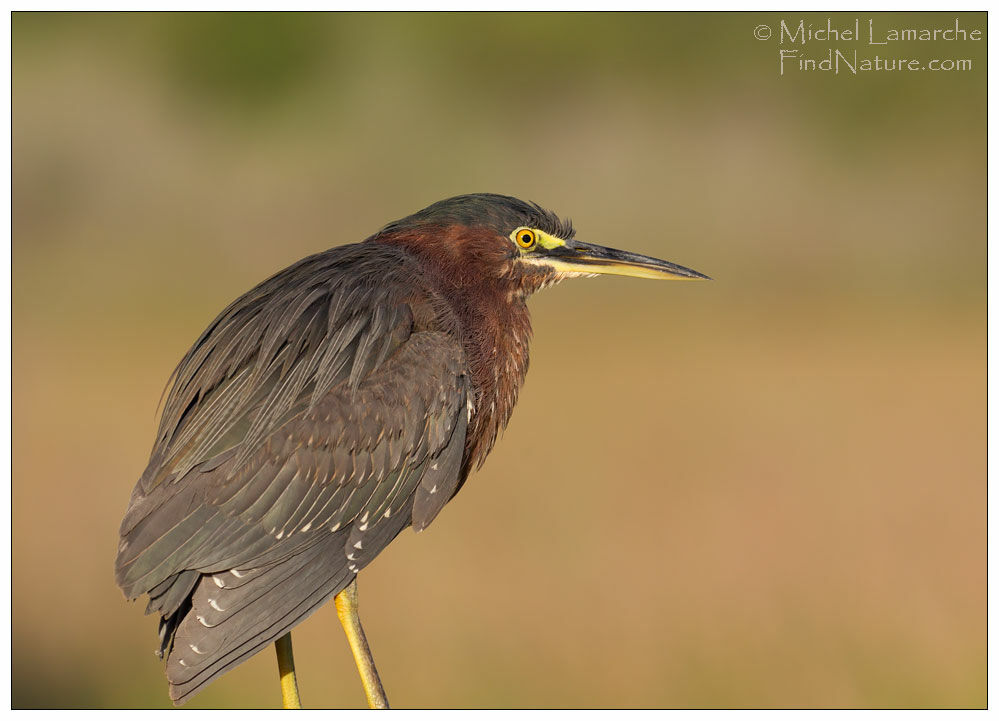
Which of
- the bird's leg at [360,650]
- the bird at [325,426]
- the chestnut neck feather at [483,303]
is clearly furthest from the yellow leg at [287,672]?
the chestnut neck feather at [483,303]

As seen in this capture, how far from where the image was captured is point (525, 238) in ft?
7.96

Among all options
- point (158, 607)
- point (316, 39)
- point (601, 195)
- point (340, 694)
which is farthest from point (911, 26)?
point (158, 607)

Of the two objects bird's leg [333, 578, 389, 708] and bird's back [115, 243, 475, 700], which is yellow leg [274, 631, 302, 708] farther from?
bird's back [115, 243, 475, 700]

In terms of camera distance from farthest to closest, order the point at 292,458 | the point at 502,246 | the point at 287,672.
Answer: the point at 502,246, the point at 287,672, the point at 292,458

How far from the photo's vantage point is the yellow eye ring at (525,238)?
242cm

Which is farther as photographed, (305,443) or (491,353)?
(491,353)

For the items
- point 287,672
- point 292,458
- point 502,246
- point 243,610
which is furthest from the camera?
point 502,246

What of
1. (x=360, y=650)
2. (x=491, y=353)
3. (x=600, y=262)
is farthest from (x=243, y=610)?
(x=600, y=262)

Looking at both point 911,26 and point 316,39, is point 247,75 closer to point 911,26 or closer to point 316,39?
point 316,39

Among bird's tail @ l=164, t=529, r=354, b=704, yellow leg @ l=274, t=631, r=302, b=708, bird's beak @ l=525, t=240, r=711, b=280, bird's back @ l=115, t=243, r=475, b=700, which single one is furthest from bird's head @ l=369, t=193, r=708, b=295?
yellow leg @ l=274, t=631, r=302, b=708

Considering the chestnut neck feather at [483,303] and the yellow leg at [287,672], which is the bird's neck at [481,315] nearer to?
the chestnut neck feather at [483,303]

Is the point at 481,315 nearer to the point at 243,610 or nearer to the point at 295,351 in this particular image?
the point at 295,351

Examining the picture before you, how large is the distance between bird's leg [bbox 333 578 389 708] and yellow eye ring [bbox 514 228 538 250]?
0.91m

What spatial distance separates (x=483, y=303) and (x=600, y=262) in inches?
13.3
